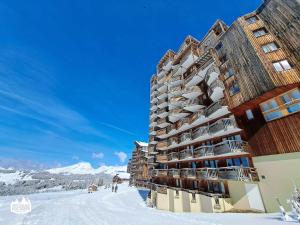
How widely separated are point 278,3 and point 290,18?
3546 millimetres

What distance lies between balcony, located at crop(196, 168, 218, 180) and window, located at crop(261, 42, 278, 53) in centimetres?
1457

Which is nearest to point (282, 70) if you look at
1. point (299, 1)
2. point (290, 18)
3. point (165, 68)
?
point (290, 18)

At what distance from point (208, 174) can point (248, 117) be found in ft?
27.6

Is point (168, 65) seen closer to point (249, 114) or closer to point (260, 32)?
point (260, 32)

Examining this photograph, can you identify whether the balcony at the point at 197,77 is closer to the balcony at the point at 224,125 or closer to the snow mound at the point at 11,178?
the balcony at the point at 224,125

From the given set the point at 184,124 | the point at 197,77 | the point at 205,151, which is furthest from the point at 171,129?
the point at 197,77

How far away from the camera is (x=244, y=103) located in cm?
1639

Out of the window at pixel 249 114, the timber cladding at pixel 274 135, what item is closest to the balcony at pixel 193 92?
the window at pixel 249 114

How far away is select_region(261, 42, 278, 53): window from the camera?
55.2ft

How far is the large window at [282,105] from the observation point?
1331 cm

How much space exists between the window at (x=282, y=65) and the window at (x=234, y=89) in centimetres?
379

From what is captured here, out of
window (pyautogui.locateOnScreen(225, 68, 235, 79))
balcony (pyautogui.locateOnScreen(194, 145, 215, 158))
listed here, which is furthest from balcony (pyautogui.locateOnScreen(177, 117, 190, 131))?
window (pyautogui.locateOnScreen(225, 68, 235, 79))

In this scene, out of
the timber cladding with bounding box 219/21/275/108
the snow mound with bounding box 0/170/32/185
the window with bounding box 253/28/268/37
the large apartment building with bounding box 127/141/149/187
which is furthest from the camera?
the snow mound with bounding box 0/170/32/185

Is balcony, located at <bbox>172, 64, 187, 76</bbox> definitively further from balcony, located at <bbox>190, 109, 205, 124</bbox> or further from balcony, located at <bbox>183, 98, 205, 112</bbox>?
balcony, located at <bbox>190, 109, 205, 124</bbox>
